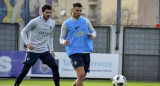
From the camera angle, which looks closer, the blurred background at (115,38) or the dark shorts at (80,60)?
the dark shorts at (80,60)

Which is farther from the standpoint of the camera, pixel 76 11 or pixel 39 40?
pixel 39 40

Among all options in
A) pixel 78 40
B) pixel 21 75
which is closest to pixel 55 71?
pixel 21 75

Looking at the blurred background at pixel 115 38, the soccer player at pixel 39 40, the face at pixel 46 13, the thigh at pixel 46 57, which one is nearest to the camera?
the face at pixel 46 13

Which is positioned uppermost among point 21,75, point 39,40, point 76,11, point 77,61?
point 76,11

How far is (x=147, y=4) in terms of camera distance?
20922 mm

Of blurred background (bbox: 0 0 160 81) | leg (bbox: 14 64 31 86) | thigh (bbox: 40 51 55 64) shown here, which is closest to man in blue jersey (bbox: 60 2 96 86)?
thigh (bbox: 40 51 55 64)

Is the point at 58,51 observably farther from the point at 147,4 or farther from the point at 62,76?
the point at 147,4

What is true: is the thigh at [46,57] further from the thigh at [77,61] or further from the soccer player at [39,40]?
the thigh at [77,61]

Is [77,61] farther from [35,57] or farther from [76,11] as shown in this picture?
[35,57]

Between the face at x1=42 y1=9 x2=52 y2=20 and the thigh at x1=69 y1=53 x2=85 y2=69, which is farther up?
the face at x1=42 y1=9 x2=52 y2=20

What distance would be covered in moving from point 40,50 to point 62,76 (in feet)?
24.3

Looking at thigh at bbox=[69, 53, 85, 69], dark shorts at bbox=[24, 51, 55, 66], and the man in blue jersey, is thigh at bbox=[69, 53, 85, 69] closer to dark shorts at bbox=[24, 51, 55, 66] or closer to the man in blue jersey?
the man in blue jersey

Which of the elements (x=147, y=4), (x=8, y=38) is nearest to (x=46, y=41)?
(x=8, y=38)

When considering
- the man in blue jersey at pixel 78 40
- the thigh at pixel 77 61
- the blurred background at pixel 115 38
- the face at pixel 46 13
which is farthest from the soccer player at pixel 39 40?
the blurred background at pixel 115 38
